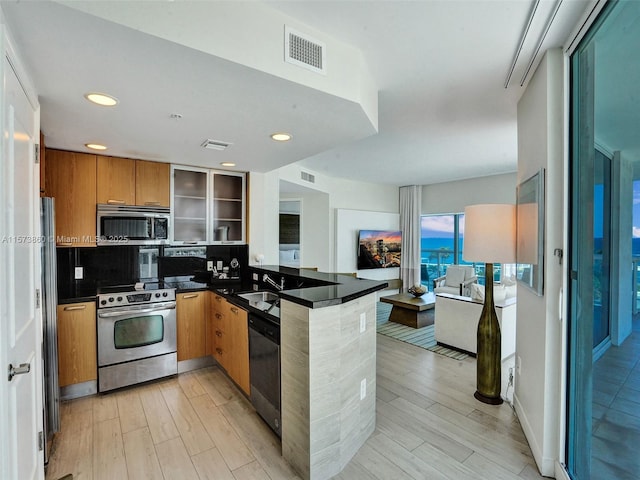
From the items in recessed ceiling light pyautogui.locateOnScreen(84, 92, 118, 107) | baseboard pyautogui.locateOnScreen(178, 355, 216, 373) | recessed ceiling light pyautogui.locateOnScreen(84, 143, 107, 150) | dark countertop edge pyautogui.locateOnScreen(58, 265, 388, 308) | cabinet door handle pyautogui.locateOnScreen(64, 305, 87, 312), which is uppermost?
recessed ceiling light pyautogui.locateOnScreen(84, 143, 107, 150)

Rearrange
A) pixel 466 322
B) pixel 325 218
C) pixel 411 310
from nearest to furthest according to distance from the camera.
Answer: pixel 466 322 → pixel 411 310 → pixel 325 218

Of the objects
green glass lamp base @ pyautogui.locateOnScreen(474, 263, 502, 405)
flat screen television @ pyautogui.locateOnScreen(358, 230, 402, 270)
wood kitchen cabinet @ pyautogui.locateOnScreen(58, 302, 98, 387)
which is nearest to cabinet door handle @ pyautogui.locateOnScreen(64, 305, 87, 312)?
wood kitchen cabinet @ pyautogui.locateOnScreen(58, 302, 98, 387)

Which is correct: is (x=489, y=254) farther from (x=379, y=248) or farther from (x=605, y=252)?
(x=379, y=248)

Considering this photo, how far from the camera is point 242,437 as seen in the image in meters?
2.27

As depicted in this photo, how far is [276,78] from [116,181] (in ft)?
8.23

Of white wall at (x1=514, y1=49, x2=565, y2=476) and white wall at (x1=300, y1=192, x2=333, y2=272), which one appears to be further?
white wall at (x1=300, y1=192, x2=333, y2=272)

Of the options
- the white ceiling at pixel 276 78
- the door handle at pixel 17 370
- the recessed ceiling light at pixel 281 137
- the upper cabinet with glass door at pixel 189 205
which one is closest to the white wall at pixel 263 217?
the upper cabinet with glass door at pixel 189 205

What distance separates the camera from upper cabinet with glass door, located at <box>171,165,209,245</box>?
11.8 feet

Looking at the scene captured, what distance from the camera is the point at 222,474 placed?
1.92 metres

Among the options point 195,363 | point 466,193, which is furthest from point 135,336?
point 466,193

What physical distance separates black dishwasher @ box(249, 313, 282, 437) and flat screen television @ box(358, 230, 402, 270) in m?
4.50

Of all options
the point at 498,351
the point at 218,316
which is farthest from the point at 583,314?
the point at 218,316

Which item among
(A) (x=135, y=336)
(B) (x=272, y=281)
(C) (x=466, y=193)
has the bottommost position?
(A) (x=135, y=336)

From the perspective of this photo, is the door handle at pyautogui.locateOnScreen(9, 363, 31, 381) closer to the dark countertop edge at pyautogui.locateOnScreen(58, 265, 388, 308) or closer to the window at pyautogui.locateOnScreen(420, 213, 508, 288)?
the dark countertop edge at pyautogui.locateOnScreen(58, 265, 388, 308)
